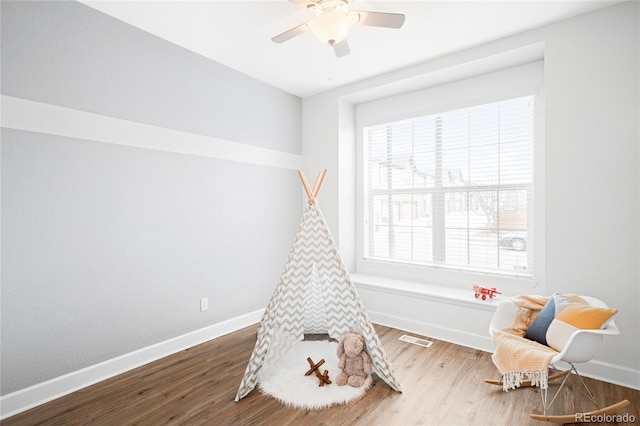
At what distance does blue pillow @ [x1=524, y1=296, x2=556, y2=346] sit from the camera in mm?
2121

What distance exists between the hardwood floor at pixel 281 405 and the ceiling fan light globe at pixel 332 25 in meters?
2.26

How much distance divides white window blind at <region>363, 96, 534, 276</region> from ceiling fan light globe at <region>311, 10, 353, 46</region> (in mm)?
1980

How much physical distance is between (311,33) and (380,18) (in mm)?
1030

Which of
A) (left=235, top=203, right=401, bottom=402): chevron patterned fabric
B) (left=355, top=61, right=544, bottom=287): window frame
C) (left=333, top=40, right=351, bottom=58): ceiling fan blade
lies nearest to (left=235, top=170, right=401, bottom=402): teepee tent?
(left=235, top=203, right=401, bottom=402): chevron patterned fabric

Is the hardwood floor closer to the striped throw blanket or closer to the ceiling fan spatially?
the striped throw blanket

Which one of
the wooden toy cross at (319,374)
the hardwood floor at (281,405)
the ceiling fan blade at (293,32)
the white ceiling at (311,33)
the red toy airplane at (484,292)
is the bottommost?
the hardwood floor at (281,405)

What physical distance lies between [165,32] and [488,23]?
257cm

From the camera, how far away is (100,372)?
243cm

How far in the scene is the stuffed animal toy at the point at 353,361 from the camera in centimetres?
228

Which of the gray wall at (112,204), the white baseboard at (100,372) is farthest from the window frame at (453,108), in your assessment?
the white baseboard at (100,372)

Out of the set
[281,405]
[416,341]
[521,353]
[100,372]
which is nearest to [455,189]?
[416,341]

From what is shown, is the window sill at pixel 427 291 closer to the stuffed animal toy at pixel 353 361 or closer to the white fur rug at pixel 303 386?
the white fur rug at pixel 303 386

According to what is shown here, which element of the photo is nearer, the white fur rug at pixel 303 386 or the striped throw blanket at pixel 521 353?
the striped throw blanket at pixel 521 353

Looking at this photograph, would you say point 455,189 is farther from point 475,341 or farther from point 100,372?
point 100,372
